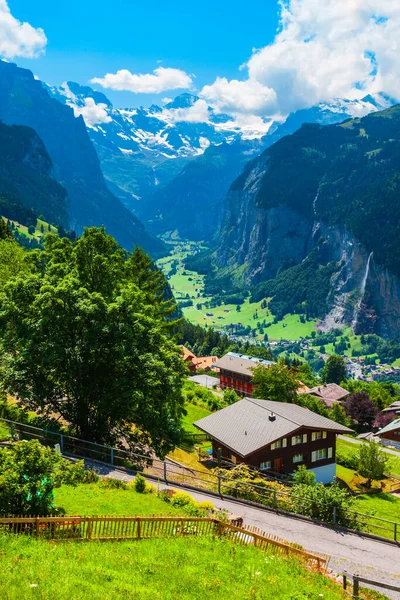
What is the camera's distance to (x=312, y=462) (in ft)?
187

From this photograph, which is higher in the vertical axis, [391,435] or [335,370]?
[335,370]

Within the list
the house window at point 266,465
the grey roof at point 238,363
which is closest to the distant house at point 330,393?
the grey roof at point 238,363

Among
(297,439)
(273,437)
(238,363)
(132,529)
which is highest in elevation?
(238,363)

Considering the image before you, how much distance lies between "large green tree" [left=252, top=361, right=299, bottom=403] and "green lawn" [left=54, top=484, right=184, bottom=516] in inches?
2236

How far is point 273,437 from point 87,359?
26667 millimetres

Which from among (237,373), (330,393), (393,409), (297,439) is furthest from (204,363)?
(297,439)

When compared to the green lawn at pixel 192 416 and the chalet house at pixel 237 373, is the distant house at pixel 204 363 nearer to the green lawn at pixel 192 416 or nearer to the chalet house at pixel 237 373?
the chalet house at pixel 237 373

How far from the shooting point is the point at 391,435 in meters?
98.9

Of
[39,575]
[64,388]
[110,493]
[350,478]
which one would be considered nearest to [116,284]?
[64,388]

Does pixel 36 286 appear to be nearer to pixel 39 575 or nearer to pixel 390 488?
pixel 39 575

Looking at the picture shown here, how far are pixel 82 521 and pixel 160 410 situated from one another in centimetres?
1741

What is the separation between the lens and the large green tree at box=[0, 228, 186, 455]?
32188 mm

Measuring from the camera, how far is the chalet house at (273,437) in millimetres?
52344

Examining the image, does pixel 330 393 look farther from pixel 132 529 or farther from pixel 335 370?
pixel 132 529
